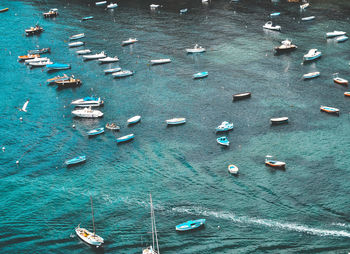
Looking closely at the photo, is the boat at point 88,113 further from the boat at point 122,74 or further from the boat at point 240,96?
the boat at point 240,96

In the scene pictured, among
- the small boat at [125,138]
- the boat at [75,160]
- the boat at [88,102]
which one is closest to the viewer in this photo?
the boat at [75,160]

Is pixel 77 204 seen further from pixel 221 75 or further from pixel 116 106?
pixel 221 75

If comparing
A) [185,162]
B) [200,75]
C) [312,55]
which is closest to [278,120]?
[185,162]

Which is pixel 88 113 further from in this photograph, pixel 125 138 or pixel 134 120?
pixel 125 138

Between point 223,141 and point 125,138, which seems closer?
point 223,141

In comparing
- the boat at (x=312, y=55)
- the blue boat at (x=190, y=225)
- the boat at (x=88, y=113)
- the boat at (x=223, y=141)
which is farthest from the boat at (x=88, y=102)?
the boat at (x=312, y=55)

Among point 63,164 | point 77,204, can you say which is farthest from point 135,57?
point 77,204

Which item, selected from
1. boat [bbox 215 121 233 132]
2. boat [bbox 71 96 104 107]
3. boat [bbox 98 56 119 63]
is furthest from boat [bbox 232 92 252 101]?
boat [bbox 98 56 119 63]
